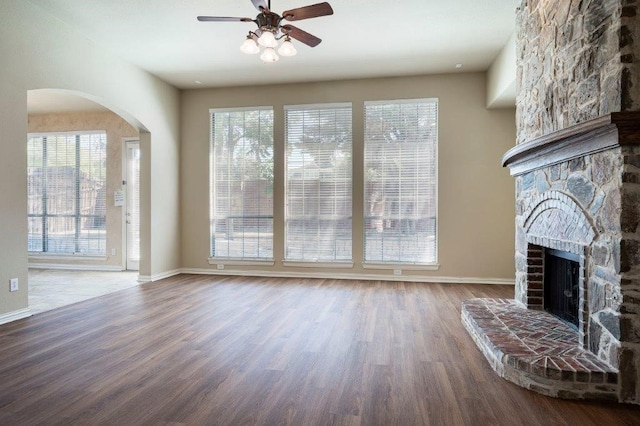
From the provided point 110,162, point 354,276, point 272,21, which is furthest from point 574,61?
point 110,162

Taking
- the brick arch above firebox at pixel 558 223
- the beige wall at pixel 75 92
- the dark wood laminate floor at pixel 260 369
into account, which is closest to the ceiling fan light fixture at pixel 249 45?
the beige wall at pixel 75 92

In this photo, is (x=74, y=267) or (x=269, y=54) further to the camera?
(x=74, y=267)

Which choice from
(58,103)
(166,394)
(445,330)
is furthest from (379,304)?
(58,103)

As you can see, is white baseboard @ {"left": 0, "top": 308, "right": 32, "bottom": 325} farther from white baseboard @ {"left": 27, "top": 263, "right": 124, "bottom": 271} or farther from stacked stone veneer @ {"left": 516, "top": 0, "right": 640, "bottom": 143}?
stacked stone veneer @ {"left": 516, "top": 0, "right": 640, "bottom": 143}

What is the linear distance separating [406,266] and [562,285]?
9.14 ft

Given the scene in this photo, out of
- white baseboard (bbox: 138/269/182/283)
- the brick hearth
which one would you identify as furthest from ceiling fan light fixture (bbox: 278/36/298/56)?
white baseboard (bbox: 138/269/182/283)

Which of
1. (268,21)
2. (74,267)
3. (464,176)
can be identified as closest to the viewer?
(268,21)

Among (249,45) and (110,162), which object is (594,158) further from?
(110,162)

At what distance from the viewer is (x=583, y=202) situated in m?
2.59

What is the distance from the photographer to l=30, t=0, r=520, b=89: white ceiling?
3949mm

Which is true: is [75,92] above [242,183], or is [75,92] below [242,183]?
above

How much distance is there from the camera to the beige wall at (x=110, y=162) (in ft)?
23.5

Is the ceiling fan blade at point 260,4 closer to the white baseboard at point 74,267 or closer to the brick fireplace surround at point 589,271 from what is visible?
the brick fireplace surround at point 589,271

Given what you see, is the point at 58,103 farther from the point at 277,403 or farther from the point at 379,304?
the point at 277,403
